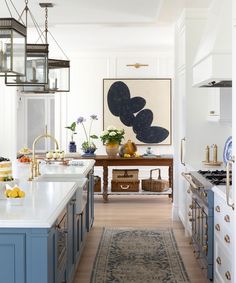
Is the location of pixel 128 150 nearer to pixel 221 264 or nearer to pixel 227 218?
pixel 221 264

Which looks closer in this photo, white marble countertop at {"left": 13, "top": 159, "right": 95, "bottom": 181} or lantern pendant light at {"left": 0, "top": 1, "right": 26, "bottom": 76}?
lantern pendant light at {"left": 0, "top": 1, "right": 26, "bottom": 76}

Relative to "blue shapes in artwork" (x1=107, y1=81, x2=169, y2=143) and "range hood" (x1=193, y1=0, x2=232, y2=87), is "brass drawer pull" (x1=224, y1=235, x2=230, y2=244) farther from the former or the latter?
"blue shapes in artwork" (x1=107, y1=81, x2=169, y2=143)

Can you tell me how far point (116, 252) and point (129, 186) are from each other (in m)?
3.26

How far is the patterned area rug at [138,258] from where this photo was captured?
4.70 m

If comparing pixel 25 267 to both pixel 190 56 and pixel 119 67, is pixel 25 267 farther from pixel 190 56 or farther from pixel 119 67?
pixel 119 67

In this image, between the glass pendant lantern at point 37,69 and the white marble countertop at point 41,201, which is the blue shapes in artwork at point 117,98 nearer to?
the white marble countertop at point 41,201

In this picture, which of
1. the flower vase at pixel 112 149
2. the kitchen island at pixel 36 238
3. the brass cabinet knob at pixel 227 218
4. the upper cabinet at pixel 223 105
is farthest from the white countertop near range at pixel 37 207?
the flower vase at pixel 112 149

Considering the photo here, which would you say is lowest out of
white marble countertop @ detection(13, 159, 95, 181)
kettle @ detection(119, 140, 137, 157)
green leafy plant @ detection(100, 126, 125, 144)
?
white marble countertop @ detection(13, 159, 95, 181)

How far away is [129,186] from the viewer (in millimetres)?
8820

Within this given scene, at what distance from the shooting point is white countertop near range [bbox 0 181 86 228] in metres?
2.76

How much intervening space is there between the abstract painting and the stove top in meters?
5.52

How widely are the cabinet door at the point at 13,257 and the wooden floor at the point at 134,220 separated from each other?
1883mm

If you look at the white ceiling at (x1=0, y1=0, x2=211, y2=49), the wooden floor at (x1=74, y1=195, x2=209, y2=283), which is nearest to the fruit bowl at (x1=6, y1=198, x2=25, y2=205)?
the wooden floor at (x1=74, y1=195, x2=209, y2=283)

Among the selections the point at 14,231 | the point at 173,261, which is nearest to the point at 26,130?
the point at 173,261
